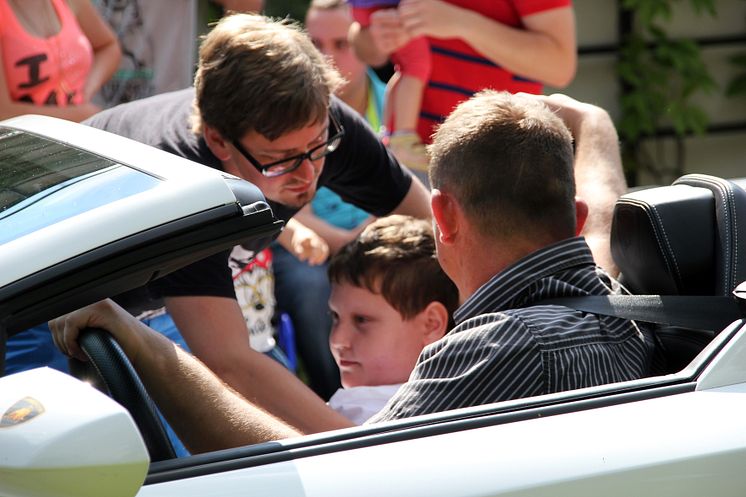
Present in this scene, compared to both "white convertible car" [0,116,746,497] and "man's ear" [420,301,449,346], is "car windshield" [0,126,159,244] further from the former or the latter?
"man's ear" [420,301,449,346]

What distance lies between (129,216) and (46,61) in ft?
7.30

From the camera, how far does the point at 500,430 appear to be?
5.22ft

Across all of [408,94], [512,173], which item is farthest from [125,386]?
[408,94]

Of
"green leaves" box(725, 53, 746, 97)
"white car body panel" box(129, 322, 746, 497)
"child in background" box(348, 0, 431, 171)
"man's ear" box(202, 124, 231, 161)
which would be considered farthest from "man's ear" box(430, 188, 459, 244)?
"green leaves" box(725, 53, 746, 97)

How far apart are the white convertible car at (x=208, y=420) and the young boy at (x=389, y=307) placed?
121cm

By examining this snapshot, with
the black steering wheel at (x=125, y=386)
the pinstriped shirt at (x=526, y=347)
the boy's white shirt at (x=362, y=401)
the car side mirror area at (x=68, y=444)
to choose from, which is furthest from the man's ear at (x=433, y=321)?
the car side mirror area at (x=68, y=444)

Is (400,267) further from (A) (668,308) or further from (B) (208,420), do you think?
(B) (208,420)

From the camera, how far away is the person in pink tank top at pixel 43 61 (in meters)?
3.43

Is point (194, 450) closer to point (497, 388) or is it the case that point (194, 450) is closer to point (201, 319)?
point (497, 388)

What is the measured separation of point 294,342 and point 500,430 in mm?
2706

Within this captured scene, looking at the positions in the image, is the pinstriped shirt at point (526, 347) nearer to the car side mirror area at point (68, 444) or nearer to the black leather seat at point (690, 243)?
the black leather seat at point (690, 243)

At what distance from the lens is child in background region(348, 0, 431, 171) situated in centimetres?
373

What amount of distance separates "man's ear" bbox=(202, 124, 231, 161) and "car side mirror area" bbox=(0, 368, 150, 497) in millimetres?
1422

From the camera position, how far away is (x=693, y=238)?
1.97 m
